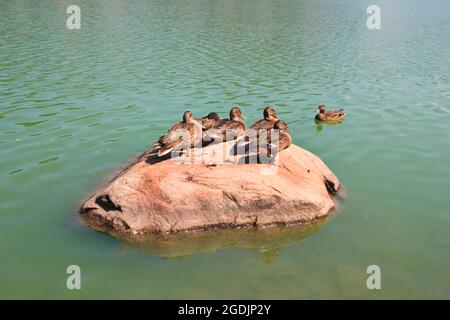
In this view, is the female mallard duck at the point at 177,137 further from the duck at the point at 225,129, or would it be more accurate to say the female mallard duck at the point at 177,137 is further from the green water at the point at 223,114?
the green water at the point at 223,114

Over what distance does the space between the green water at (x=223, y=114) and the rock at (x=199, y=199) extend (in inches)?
12.3

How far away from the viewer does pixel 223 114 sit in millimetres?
17281

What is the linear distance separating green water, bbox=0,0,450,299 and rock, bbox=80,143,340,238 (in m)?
0.31

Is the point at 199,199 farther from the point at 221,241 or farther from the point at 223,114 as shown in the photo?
the point at 223,114

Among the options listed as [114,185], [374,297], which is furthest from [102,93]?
[374,297]

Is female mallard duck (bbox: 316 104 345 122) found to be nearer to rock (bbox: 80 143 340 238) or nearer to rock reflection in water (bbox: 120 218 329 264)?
rock (bbox: 80 143 340 238)

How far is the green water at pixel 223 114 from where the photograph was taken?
839 cm

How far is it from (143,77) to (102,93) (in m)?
3.05

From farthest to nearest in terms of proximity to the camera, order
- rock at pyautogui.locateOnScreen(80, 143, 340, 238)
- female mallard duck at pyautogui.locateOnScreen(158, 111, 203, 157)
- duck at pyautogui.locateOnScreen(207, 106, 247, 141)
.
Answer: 1. duck at pyautogui.locateOnScreen(207, 106, 247, 141)
2. female mallard duck at pyautogui.locateOnScreen(158, 111, 203, 157)
3. rock at pyautogui.locateOnScreen(80, 143, 340, 238)

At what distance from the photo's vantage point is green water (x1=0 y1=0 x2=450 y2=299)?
839 centimetres

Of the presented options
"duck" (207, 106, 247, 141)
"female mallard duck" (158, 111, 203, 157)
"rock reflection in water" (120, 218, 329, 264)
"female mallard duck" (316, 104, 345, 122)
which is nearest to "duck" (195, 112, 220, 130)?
"duck" (207, 106, 247, 141)

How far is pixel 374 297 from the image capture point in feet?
26.1

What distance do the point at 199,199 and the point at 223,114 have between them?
8.05 meters

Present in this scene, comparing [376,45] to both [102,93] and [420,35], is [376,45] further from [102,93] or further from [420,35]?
[102,93]
